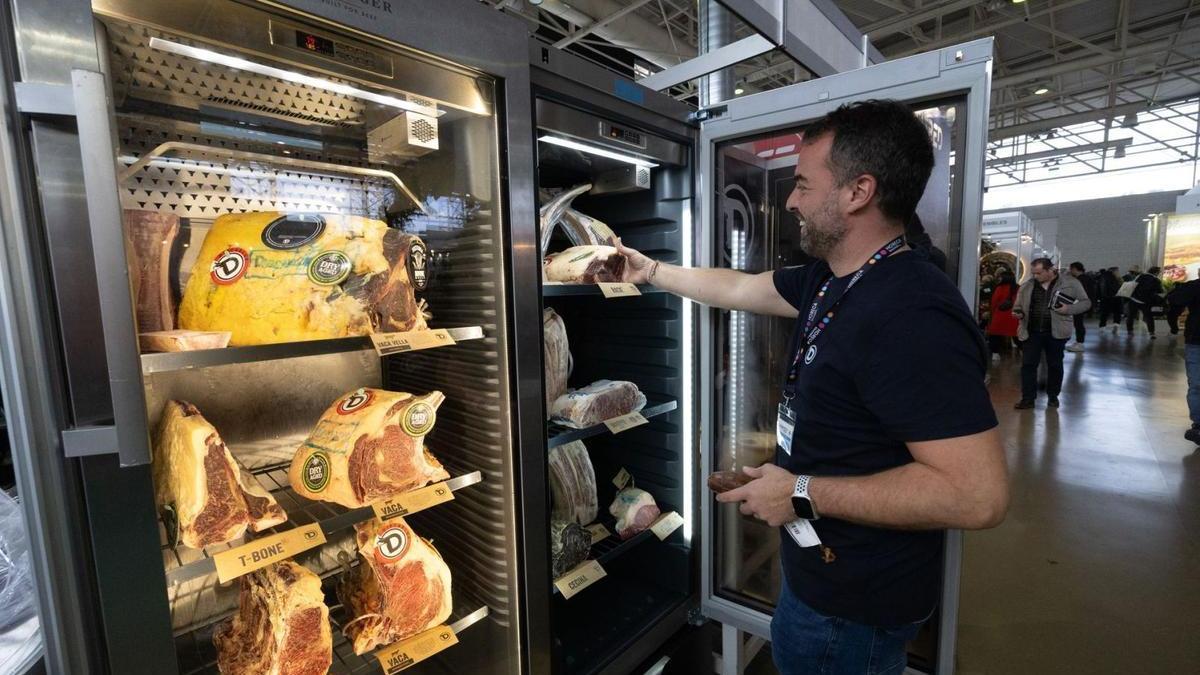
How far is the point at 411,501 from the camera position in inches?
50.0

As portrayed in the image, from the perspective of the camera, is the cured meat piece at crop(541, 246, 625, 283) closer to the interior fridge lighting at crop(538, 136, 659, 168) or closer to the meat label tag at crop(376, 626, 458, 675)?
the interior fridge lighting at crop(538, 136, 659, 168)

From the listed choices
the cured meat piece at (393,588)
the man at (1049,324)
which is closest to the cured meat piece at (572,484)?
the cured meat piece at (393,588)

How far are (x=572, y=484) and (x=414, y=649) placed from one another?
32.0 inches

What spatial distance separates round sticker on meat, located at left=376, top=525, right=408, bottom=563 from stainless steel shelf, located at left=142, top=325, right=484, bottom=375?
49 cm

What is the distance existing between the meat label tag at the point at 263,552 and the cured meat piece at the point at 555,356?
89cm

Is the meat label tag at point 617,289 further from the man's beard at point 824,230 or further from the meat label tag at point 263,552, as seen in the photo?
the meat label tag at point 263,552

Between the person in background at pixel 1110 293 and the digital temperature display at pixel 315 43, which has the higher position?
the digital temperature display at pixel 315 43

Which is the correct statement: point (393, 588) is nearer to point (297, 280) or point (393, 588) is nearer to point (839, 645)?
point (297, 280)

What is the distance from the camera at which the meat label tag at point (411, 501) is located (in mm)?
1235

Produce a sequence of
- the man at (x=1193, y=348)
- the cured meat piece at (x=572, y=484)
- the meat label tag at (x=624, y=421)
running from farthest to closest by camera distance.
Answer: the man at (x=1193, y=348) → the cured meat piece at (x=572, y=484) → the meat label tag at (x=624, y=421)

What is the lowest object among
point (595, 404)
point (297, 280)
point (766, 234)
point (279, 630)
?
point (279, 630)

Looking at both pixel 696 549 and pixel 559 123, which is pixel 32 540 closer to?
pixel 559 123

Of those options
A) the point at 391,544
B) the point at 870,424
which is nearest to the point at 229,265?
the point at 391,544

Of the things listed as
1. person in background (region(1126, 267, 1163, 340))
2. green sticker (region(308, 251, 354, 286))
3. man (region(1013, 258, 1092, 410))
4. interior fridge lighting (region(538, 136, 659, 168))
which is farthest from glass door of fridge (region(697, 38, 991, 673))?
person in background (region(1126, 267, 1163, 340))
